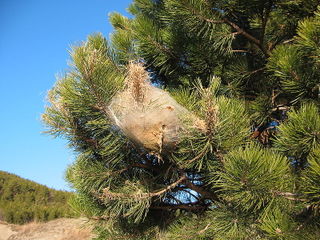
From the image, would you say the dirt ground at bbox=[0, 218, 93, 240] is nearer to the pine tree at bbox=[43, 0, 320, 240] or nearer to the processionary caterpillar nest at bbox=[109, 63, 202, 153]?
the pine tree at bbox=[43, 0, 320, 240]

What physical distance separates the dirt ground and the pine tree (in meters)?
5.39

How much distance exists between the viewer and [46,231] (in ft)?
29.9

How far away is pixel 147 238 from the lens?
9.67 feet

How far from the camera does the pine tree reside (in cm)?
204

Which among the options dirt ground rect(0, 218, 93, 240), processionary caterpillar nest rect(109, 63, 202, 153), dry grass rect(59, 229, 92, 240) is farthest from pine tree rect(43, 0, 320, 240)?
dirt ground rect(0, 218, 93, 240)

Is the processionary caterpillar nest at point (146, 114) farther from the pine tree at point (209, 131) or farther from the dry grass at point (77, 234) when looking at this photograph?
the dry grass at point (77, 234)

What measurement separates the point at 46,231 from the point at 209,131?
846cm

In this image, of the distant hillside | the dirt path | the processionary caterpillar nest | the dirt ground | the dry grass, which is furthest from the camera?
the distant hillside

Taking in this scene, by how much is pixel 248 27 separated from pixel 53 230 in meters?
8.07

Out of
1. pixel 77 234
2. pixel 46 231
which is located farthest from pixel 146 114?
pixel 46 231

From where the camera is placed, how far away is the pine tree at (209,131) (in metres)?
2.04

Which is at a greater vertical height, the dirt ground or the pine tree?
the pine tree

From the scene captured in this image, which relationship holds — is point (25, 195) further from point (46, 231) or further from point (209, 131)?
point (209, 131)

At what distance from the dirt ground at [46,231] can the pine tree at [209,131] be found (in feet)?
17.7
